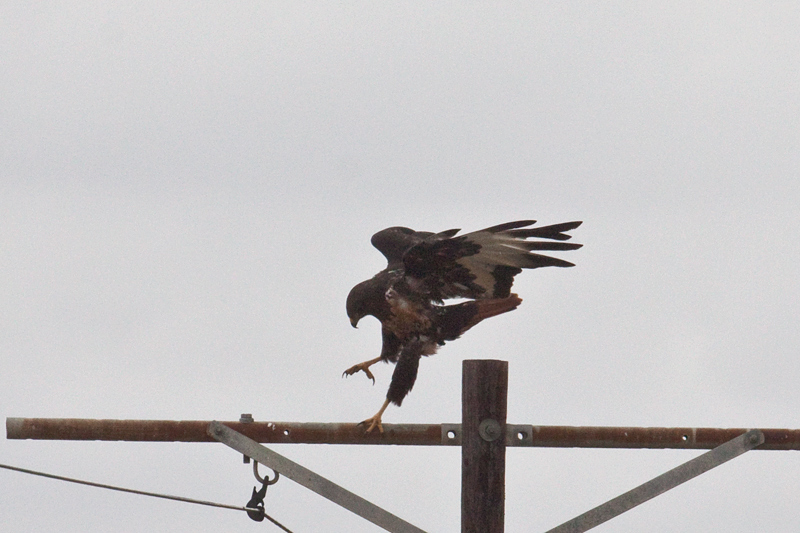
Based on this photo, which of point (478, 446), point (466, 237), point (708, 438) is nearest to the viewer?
point (478, 446)

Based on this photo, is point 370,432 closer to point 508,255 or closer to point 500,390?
point 500,390

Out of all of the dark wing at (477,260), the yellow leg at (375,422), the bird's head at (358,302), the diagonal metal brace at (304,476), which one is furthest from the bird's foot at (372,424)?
the bird's head at (358,302)

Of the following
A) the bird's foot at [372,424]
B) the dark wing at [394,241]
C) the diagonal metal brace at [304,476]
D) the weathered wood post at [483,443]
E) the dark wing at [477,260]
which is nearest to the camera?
the weathered wood post at [483,443]

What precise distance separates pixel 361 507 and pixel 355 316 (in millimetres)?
2945

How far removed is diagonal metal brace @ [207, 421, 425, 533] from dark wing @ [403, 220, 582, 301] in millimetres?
2179

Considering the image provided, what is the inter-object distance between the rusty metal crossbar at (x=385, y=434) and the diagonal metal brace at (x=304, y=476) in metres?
0.04

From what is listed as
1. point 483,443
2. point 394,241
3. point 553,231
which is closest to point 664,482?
point 483,443

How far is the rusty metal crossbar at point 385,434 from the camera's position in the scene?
4.50m

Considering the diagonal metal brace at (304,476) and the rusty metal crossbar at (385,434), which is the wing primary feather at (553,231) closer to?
the rusty metal crossbar at (385,434)

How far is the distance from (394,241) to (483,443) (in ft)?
12.2

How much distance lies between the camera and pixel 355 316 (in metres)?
7.32

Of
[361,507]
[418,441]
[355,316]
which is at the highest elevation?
[355,316]

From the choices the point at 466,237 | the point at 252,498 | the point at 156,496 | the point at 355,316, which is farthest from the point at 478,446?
the point at 355,316

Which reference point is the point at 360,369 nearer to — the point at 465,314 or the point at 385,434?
the point at 465,314
